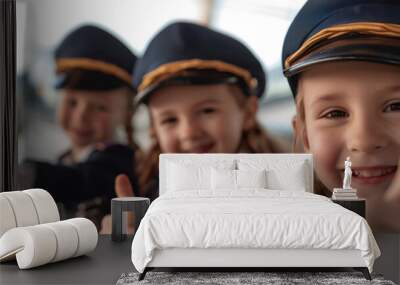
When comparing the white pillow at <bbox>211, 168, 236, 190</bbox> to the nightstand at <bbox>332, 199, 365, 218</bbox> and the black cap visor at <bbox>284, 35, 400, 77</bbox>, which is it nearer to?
the nightstand at <bbox>332, 199, 365, 218</bbox>

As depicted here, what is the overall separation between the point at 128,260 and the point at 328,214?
64.9 inches

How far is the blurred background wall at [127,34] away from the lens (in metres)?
6.12

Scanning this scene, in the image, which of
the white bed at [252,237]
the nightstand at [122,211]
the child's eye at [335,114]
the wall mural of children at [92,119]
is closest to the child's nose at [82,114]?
the wall mural of children at [92,119]

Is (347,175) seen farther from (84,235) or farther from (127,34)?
(127,34)

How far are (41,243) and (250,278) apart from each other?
1.50 meters

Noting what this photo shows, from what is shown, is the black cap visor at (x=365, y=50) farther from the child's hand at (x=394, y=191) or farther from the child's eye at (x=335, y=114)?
the child's hand at (x=394, y=191)

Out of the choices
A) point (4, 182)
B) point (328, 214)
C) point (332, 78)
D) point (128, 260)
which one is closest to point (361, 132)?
point (332, 78)

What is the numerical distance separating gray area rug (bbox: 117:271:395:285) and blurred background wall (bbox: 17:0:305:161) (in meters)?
2.12

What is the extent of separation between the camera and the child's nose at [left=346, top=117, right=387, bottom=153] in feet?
18.7

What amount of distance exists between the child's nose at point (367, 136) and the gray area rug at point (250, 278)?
174 centimetres

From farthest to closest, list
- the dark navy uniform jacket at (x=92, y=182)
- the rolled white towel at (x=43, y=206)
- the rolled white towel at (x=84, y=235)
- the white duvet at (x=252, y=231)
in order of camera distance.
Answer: the dark navy uniform jacket at (x=92, y=182), the rolled white towel at (x=43, y=206), the rolled white towel at (x=84, y=235), the white duvet at (x=252, y=231)

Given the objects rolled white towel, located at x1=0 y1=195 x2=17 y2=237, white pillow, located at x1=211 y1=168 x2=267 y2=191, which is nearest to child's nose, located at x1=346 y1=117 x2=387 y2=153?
white pillow, located at x1=211 y1=168 x2=267 y2=191

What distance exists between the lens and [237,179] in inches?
212

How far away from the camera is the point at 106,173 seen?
626 centimetres
